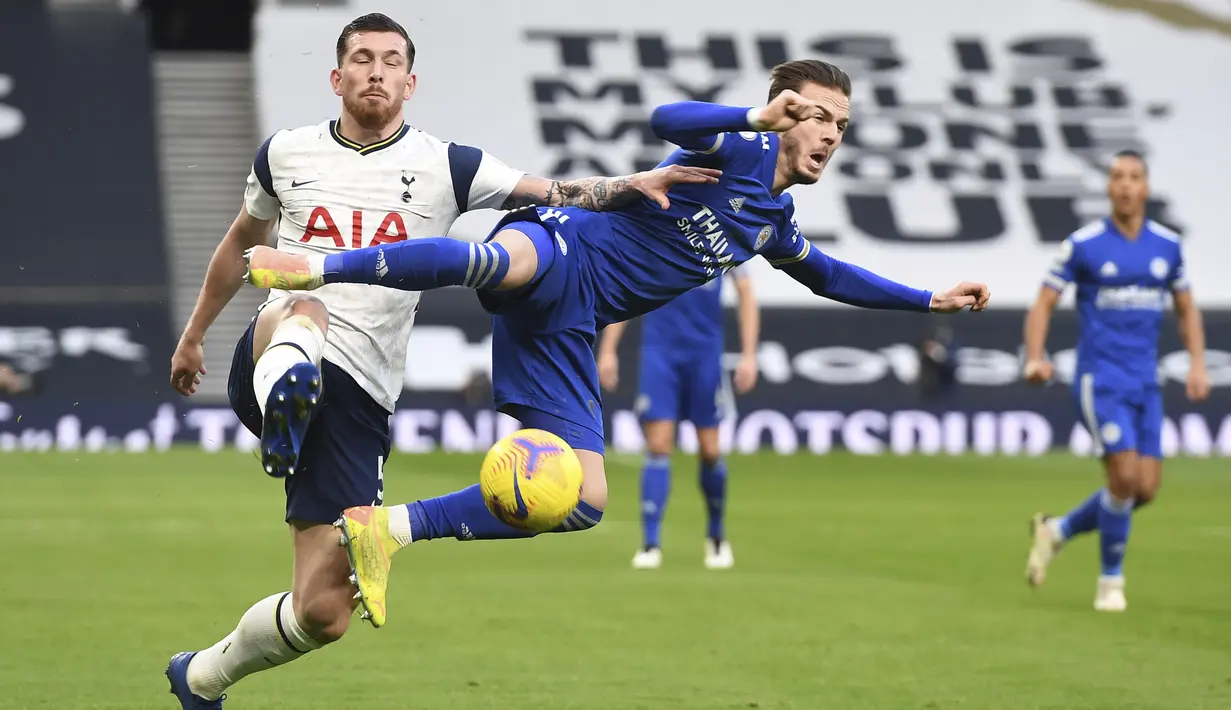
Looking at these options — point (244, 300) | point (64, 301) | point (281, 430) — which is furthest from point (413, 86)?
point (244, 300)

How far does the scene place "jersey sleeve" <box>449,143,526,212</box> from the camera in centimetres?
554

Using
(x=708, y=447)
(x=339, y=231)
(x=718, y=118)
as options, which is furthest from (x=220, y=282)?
(x=708, y=447)

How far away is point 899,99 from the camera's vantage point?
89.5 ft

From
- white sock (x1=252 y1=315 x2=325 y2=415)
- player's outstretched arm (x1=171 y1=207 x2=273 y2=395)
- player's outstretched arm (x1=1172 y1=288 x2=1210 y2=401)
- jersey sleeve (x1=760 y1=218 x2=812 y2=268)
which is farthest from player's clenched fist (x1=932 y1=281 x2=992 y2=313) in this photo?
player's outstretched arm (x1=1172 y1=288 x2=1210 y2=401)

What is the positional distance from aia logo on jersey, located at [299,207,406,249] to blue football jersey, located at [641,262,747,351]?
638cm

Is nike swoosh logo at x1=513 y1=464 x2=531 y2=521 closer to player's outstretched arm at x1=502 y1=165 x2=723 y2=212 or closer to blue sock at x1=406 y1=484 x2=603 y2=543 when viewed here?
blue sock at x1=406 y1=484 x2=603 y2=543

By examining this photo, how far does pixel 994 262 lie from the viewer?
26.2 metres

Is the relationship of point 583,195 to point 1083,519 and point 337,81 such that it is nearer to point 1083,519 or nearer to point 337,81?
point 337,81

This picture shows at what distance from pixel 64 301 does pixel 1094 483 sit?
13446 millimetres

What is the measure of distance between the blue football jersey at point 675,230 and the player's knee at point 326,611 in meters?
1.16

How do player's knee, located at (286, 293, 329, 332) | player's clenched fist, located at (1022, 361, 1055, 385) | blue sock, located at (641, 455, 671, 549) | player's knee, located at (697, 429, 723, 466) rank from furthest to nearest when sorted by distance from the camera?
player's knee, located at (697, 429, 723, 466) → blue sock, located at (641, 455, 671, 549) → player's clenched fist, located at (1022, 361, 1055, 385) → player's knee, located at (286, 293, 329, 332)

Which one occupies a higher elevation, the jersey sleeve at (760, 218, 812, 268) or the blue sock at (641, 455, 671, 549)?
the jersey sleeve at (760, 218, 812, 268)

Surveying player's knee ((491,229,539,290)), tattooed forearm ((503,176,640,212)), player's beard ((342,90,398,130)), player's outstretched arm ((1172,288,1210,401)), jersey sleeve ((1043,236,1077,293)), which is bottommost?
player's outstretched arm ((1172,288,1210,401))

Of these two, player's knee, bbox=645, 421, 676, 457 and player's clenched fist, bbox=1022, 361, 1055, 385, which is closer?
player's clenched fist, bbox=1022, 361, 1055, 385
